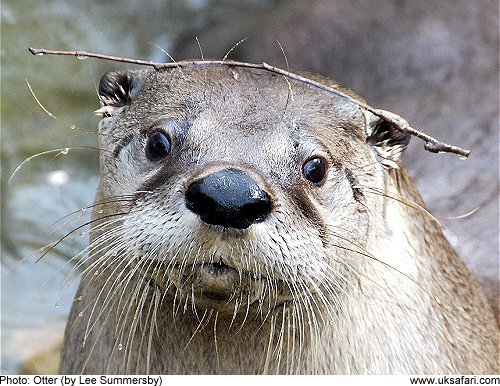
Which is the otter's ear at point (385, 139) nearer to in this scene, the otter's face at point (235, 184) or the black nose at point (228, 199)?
the otter's face at point (235, 184)

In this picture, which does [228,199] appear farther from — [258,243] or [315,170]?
[315,170]

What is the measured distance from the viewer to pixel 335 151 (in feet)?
8.66

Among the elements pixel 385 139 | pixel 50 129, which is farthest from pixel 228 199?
pixel 50 129

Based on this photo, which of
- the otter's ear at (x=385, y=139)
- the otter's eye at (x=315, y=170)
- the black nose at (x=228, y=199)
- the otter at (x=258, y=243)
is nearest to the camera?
the black nose at (x=228, y=199)

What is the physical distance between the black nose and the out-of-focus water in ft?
6.37

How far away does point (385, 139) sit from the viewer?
2.82 meters

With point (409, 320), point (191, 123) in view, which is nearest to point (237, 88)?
point (191, 123)

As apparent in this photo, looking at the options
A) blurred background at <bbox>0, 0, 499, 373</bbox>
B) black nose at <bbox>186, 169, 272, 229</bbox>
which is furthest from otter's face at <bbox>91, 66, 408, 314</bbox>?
blurred background at <bbox>0, 0, 499, 373</bbox>

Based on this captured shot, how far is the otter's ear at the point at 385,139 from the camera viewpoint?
280 cm

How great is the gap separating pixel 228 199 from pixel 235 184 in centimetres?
5

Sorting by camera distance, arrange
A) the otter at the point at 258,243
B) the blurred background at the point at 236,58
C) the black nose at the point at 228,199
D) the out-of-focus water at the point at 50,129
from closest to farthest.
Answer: the black nose at the point at 228,199 → the otter at the point at 258,243 → the blurred background at the point at 236,58 → the out-of-focus water at the point at 50,129

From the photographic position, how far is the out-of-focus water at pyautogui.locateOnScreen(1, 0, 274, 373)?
14.4ft

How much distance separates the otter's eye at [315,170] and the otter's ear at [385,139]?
273 mm

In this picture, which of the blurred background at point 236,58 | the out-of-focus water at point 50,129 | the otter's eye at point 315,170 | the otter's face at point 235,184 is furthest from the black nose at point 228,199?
the out-of-focus water at point 50,129
